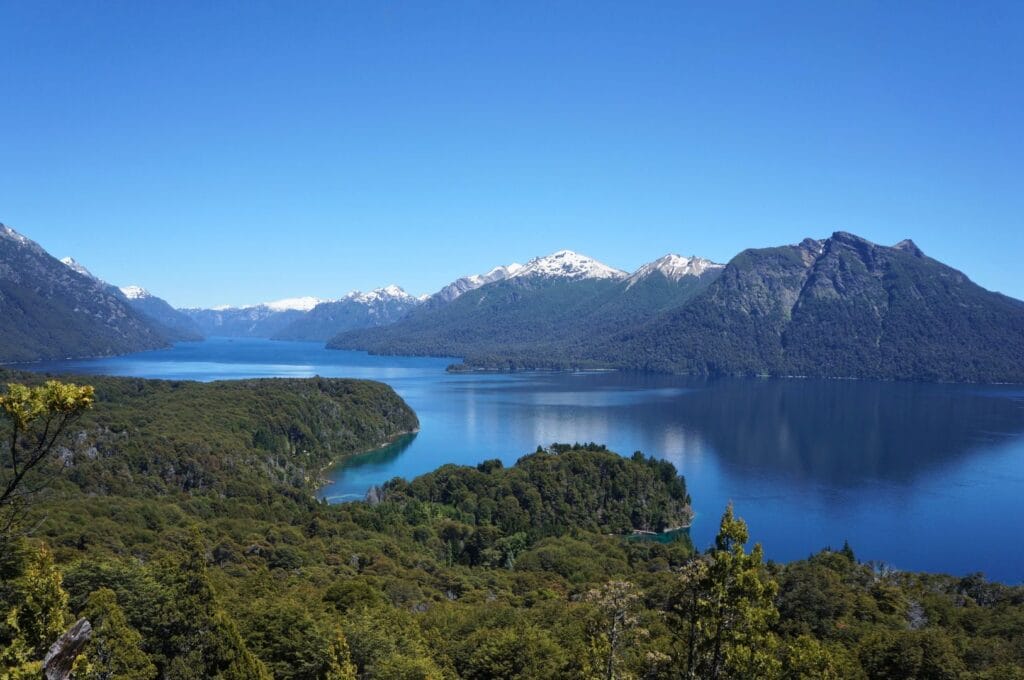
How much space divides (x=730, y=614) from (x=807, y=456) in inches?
4130

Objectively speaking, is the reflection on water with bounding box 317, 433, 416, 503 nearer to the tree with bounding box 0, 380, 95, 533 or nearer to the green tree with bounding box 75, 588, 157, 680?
the green tree with bounding box 75, 588, 157, 680

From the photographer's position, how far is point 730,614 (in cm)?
1458

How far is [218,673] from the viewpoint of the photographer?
23078 mm

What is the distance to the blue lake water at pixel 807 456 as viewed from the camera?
7119 cm

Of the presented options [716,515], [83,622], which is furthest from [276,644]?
[716,515]

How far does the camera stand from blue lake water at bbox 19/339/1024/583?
234ft

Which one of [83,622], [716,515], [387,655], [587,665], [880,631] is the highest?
[83,622]

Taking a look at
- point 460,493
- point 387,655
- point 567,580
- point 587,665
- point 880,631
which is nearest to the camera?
point 587,665

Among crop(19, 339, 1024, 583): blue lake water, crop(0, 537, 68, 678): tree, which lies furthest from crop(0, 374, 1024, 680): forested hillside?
crop(19, 339, 1024, 583): blue lake water

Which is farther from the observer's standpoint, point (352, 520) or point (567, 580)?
point (352, 520)

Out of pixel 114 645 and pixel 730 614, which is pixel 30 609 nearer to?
pixel 730 614

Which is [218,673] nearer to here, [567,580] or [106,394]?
[567,580]

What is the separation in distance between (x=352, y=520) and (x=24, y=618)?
56.1 m

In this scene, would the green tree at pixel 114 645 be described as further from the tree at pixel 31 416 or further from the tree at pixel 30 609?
the tree at pixel 31 416
